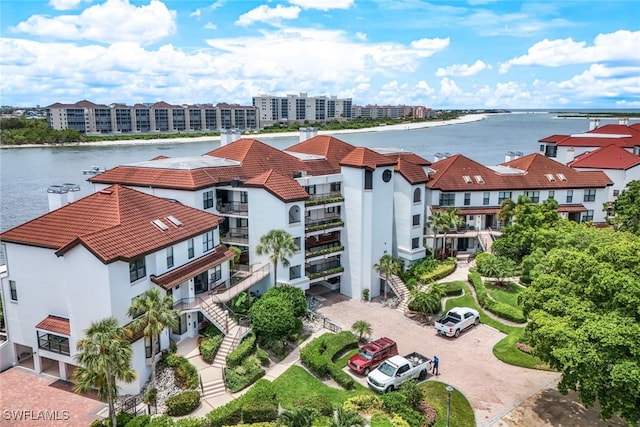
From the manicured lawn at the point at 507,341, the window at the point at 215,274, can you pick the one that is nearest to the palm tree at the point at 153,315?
the window at the point at 215,274

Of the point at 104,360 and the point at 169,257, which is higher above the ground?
the point at 169,257

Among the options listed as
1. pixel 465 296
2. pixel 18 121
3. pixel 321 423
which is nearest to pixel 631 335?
pixel 321 423

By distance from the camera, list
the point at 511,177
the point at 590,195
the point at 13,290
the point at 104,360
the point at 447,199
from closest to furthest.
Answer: the point at 104,360 < the point at 13,290 < the point at 447,199 < the point at 511,177 < the point at 590,195

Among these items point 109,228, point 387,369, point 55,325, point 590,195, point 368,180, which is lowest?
point 387,369


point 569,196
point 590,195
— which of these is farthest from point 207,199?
point 590,195

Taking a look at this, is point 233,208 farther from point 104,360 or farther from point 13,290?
point 104,360

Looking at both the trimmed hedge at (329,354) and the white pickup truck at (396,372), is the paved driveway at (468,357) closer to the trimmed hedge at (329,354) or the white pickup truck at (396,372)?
the white pickup truck at (396,372)
